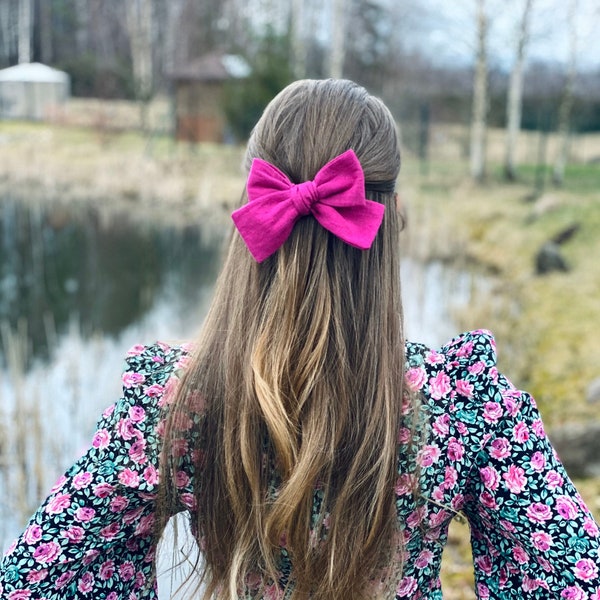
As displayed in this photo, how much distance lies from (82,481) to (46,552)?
0.11 metres

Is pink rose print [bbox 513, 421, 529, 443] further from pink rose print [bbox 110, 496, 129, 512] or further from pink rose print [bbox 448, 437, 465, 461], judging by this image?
pink rose print [bbox 110, 496, 129, 512]

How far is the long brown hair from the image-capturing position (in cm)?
108

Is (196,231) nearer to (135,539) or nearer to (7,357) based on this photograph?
(7,357)

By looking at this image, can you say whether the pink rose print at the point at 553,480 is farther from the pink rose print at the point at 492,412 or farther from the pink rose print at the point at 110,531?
the pink rose print at the point at 110,531

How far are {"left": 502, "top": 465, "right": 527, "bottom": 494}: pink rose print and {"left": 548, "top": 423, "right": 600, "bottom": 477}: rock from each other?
2.65 m

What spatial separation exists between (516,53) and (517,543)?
39.0 feet

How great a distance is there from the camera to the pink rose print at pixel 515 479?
1064mm

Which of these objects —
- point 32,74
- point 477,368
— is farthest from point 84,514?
point 32,74

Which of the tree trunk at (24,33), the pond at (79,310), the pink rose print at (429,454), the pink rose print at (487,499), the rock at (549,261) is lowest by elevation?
A: the pond at (79,310)

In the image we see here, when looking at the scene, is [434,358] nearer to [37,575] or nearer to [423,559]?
[423,559]

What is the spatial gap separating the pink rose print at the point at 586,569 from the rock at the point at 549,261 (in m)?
6.57

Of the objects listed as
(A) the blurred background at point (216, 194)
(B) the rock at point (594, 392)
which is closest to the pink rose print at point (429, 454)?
(A) the blurred background at point (216, 194)

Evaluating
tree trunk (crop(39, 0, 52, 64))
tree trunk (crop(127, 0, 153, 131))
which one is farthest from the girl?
tree trunk (crop(39, 0, 52, 64))

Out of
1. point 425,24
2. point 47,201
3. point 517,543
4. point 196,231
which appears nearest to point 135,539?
point 517,543
